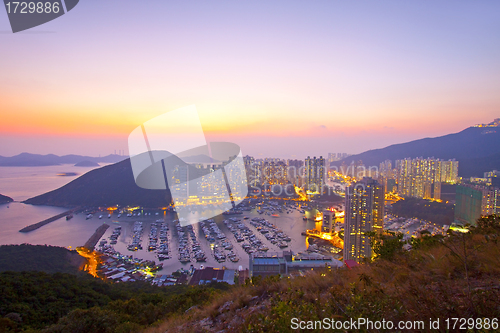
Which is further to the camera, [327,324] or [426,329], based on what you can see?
[327,324]

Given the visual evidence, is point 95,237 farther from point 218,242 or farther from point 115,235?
point 218,242

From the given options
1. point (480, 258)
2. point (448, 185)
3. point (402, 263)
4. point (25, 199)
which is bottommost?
point (448, 185)

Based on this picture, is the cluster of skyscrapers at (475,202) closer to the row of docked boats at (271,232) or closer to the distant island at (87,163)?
the row of docked boats at (271,232)

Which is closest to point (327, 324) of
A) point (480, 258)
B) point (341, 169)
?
point (480, 258)

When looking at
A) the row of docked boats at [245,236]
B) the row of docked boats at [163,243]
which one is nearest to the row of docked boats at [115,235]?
the row of docked boats at [163,243]

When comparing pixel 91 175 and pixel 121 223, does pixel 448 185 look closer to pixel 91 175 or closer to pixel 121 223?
pixel 121 223

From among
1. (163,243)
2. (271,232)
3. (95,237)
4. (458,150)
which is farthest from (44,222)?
(458,150)

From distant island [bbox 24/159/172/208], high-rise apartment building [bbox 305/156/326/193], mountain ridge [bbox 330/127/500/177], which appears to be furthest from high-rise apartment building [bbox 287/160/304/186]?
distant island [bbox 24/159/172/208]
